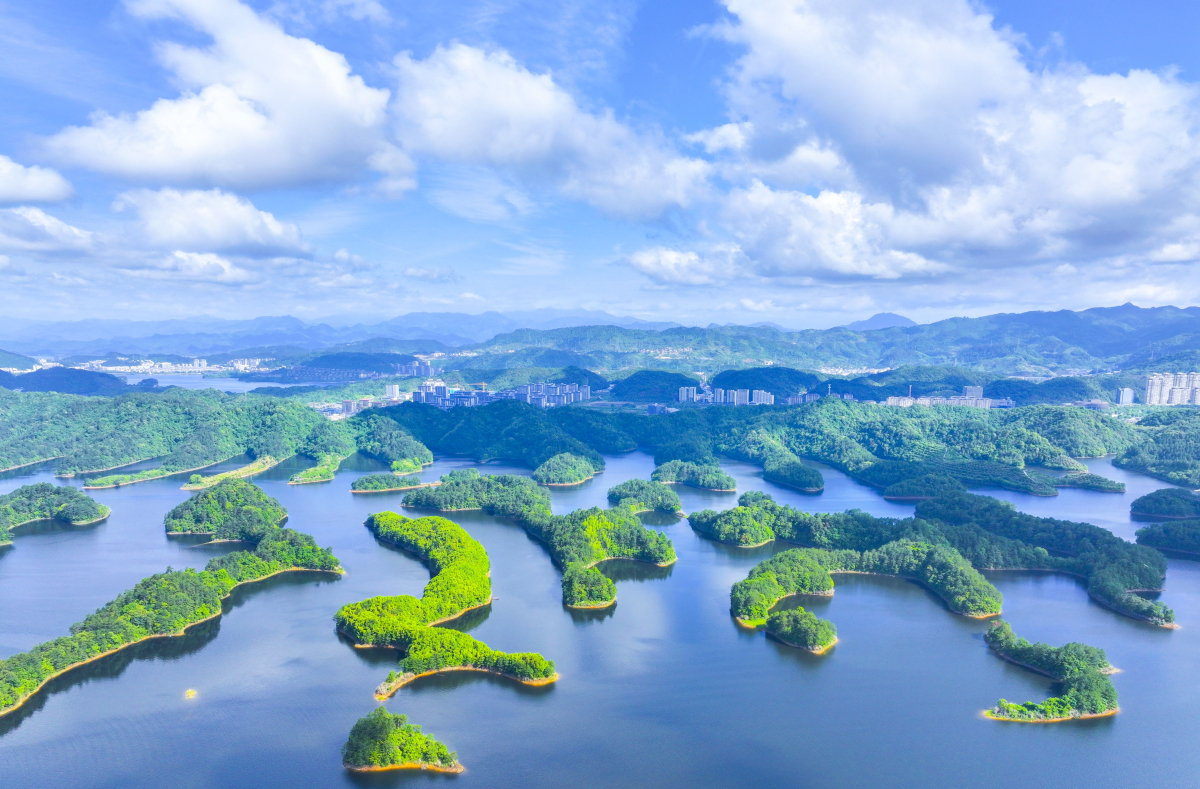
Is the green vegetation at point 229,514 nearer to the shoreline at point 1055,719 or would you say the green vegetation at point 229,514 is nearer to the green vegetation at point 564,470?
the green vegetation at point 564,470

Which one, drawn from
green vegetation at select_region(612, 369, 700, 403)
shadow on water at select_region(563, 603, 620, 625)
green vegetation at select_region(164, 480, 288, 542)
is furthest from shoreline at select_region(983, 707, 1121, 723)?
green vegetation at select_region(612, 369, 700, 403)

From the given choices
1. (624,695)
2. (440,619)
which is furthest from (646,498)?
(624,695)

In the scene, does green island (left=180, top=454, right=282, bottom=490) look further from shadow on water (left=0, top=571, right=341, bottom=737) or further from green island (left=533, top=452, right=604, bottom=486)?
shadow on water (left=0, top=571, right=341, bottom=737)

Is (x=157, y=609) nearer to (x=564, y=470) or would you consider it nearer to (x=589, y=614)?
(x=589, y=614)

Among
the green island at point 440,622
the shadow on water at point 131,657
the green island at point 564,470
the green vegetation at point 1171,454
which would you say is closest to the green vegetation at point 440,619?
the green island at point 440,622

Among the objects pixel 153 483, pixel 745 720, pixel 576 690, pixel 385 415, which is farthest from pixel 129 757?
pixel 385 415
